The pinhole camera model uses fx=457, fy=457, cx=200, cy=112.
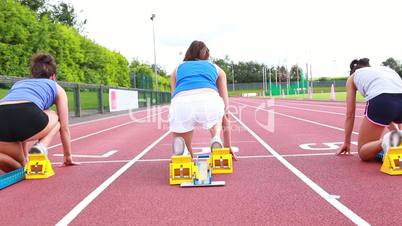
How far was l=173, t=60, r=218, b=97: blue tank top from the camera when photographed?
5645 millimetres

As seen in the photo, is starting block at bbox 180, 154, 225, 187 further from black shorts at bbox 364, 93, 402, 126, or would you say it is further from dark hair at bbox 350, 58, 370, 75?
dark hair at bbox 350, 58, 370, 75

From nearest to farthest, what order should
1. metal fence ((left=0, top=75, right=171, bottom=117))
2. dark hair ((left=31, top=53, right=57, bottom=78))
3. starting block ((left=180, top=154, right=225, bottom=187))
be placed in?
starting block ((left=180, top=154, right=225, bottom=187)) < dark hair ((left=31, top=53, right=57, bottom=78)) < metal fence ((left=0, top=75, right=171, bottom=117))

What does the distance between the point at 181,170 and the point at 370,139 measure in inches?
101

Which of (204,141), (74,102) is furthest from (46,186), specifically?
(74,102)

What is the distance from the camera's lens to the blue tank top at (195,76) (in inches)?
222

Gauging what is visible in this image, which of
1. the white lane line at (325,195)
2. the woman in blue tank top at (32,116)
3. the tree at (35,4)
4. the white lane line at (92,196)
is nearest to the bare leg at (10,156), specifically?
the woman in blue tank top at (32,116)

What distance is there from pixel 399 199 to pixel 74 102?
1948 cm

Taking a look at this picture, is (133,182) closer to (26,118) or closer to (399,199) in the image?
(26,118)

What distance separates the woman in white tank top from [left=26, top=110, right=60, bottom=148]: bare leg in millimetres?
4103

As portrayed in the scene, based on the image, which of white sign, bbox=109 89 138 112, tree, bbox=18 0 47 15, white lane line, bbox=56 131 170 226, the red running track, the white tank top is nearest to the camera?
the red running track

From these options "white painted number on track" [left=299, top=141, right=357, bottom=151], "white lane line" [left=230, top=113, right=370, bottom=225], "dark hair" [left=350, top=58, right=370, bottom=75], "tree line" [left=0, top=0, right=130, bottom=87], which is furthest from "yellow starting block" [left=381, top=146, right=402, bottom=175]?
"tree line" [left=0, top=0, right=130, bottom=87]

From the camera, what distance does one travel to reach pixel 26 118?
564cm

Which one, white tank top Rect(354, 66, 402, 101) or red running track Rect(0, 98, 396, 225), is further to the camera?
white tank top Rect(354, 66, 402, 101)

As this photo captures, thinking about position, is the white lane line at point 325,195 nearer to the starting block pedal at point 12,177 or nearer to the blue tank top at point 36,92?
the blue tank top at point 36,92
